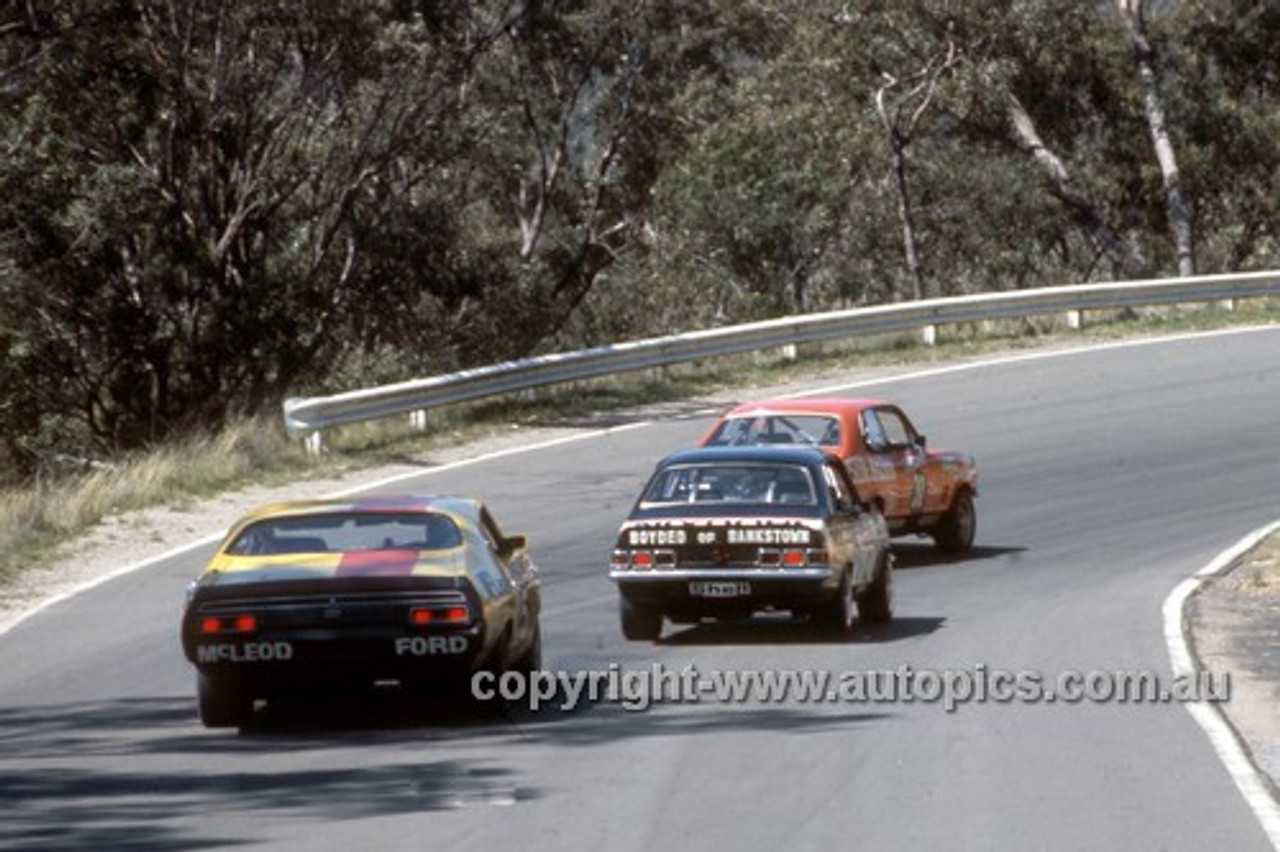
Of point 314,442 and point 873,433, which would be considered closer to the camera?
point 873,433

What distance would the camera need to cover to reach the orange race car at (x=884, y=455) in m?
23.1

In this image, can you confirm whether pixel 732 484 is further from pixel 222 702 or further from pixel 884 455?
pixel 222 702

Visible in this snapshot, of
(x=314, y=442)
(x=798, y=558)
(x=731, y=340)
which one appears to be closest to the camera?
(x=798, y=558)

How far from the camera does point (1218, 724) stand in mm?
14180

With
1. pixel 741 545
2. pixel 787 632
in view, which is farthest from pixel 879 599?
pixel 741 545

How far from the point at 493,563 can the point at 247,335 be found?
965 inches

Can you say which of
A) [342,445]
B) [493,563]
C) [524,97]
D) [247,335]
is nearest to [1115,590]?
[493,563]

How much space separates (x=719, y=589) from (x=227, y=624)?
477 centimetres

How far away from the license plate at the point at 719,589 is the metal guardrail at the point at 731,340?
12.2 metres

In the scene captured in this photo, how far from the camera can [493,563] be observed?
15.4 m

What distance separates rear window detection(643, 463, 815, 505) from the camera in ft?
62.0

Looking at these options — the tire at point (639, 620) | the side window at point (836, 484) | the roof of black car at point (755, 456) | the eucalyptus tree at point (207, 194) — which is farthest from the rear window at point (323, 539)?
the eucalyptus tree at point (207, 194)

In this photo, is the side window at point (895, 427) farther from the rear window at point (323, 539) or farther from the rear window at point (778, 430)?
the rear window at point (323, 539)

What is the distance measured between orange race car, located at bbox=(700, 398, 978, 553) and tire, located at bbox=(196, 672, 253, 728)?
29.0 feet
